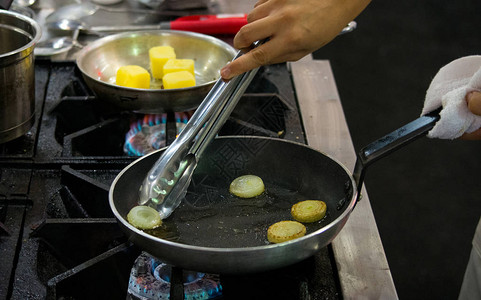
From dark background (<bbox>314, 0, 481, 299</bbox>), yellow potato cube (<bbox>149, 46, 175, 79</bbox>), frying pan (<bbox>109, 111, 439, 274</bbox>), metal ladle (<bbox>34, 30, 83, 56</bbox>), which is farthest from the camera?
dark background (<bbox>314, 0, 481, 299</bbox>)

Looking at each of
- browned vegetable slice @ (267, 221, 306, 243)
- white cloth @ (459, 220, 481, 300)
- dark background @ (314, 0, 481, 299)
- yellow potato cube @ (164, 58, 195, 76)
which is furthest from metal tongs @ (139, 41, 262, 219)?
dark background @ (314, 0, 481, 299)

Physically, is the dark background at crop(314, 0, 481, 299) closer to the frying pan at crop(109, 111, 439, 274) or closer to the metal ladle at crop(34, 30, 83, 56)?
the frying pan at crop(109, 111, 439, 274)

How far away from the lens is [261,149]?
1.10 metres

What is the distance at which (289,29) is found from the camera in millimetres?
852

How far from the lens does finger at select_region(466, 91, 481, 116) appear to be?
857 mm

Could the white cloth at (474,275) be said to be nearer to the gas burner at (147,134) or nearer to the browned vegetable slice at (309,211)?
the browned vegetable slice at (309,211)

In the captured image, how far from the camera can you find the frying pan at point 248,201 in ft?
2.53

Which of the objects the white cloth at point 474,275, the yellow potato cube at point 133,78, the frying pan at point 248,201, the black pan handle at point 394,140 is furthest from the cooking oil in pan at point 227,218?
the white cloth at point 474,275

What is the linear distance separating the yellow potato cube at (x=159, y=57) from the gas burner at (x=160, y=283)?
62 cm

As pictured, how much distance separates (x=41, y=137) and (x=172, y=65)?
356mm

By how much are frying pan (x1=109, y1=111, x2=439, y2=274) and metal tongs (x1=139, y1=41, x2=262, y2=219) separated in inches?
1.5

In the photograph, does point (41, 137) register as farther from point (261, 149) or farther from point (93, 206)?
point (261, 149)

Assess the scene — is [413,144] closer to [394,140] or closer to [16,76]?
[394,140]

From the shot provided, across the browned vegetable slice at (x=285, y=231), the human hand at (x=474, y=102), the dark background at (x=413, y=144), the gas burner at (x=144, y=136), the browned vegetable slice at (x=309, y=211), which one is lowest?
the dark background at (x=413, y=144)
